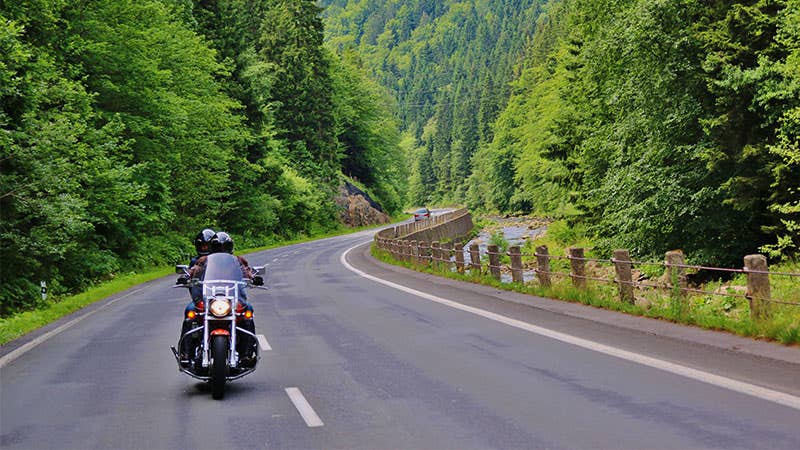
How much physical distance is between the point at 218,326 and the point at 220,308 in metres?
0.22

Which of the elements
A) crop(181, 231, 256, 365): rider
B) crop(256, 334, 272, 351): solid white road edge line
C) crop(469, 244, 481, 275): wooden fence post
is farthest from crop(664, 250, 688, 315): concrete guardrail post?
crop(469, 244, 481, 275): wooden fence post

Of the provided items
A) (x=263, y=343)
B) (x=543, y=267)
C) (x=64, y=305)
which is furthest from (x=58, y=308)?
(x=543, y=267)

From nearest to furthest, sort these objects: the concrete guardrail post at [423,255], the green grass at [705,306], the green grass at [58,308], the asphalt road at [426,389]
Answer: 1. the asphalt road at [426,389]
2. the green grass at [705,306]
3. the green grass at [58,308]
4. the concrete guardrail post at [423,255]

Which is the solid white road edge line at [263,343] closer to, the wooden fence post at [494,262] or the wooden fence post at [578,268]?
the wooden fence post at [578,268]

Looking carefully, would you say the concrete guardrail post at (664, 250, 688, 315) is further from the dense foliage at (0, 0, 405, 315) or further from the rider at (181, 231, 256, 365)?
the dense foliage at (0, 0, 405, 315)

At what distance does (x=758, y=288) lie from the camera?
12.0 meters

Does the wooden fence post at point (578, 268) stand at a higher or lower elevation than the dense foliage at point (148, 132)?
lower

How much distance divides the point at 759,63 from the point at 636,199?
6159 millimetres

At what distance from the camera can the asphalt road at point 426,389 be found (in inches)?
277

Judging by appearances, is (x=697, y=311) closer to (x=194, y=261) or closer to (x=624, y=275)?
(x=624, y=275)

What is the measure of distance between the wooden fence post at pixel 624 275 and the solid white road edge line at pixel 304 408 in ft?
26.6

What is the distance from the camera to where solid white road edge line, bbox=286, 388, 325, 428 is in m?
7.71

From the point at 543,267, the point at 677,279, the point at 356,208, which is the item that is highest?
the point at 677,279

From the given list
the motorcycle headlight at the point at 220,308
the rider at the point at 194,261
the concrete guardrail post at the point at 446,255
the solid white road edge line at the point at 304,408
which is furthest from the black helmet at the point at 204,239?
the concrete guardrail post at the point at 446,255
